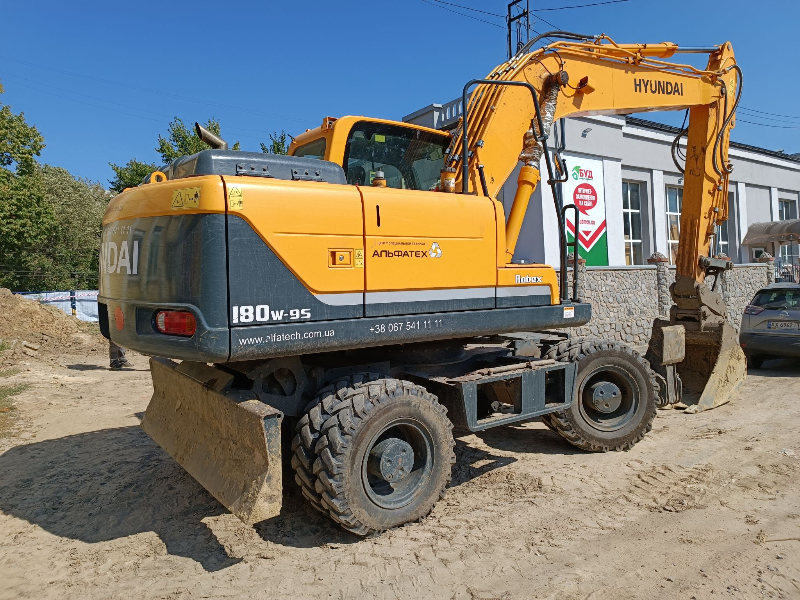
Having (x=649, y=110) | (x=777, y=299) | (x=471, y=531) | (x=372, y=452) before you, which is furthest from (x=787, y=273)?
(x=372, y=452)

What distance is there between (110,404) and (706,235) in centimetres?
858

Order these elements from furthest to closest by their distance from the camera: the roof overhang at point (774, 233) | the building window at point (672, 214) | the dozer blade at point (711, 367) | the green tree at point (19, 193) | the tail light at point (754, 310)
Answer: the green tree at point (19, 193) → the roof overhang at point (774, 233) → the building window at point (672, 214) → the tail light at point (754, 310) → the dozer blade at point (711, 367)

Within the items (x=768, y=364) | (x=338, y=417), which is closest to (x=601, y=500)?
(x=338, y=417)

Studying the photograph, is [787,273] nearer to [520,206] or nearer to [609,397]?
[609,397]

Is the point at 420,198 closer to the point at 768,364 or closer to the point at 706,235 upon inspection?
the point at 706,235

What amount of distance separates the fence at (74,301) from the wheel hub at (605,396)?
60.0ft

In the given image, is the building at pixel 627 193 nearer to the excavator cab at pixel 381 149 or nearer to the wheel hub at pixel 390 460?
the excavator cab at pixel 381 149

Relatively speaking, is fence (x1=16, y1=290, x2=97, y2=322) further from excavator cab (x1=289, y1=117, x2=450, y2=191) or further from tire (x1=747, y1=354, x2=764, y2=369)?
tire (x1=747, y1=354, x2=764, y2=369)

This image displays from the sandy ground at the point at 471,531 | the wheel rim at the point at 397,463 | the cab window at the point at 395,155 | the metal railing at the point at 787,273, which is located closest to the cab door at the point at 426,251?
the cab window at the point at 395,155

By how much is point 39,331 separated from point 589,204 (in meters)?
15.5

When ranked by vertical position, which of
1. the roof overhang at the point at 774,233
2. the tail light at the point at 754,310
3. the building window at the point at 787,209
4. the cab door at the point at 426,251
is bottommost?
the tail light at the point at 754,310

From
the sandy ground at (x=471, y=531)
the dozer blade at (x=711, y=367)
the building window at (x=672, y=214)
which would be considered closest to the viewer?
the sandy ground at (x=471, y=531)

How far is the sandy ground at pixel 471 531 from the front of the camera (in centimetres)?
329

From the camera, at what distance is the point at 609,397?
5.64 m
